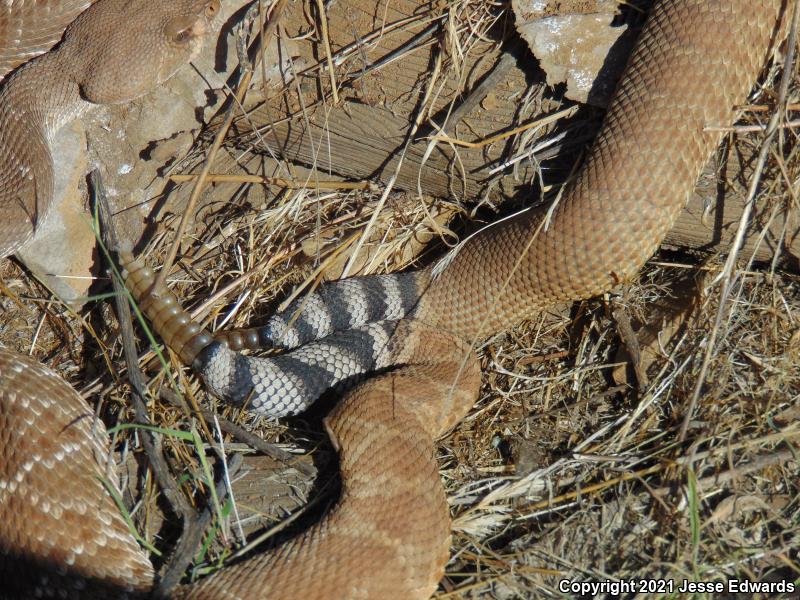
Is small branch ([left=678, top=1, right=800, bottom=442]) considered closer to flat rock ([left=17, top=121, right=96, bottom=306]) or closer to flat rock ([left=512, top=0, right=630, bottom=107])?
flat rock ([left=512, top=0, right=630, bottom=107])

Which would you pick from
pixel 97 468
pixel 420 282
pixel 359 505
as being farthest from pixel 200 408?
pixel 420 282

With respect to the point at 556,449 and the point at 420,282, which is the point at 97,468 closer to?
the point at 420,282

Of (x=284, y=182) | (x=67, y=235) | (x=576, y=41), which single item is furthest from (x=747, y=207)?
(x=67, y=235)

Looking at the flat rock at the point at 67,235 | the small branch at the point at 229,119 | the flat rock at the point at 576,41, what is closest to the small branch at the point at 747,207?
the flat rock at the point at 576,41

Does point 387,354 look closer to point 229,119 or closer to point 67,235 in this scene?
point 229,119

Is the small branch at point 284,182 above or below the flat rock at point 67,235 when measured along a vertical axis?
below

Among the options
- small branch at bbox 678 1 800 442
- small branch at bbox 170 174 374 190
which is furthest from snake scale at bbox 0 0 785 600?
small branch at bbox 170 174 374 190

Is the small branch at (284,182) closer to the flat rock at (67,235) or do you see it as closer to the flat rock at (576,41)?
the flat rock at (67,235)

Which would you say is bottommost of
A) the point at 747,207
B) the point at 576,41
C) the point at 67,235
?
the point at 747,207
